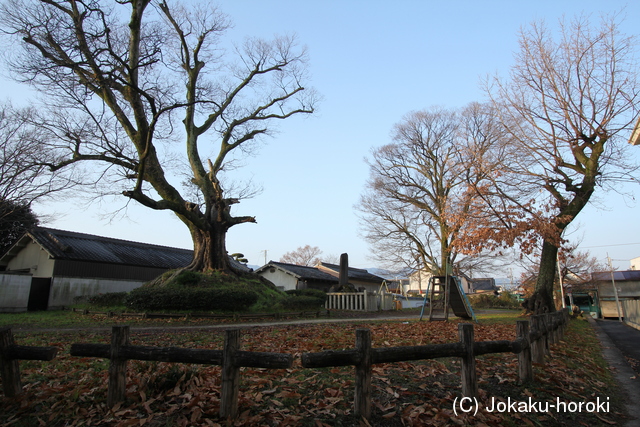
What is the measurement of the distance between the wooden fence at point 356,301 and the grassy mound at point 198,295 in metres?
7.66

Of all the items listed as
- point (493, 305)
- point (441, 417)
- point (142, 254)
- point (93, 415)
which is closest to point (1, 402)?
point (93, 415)

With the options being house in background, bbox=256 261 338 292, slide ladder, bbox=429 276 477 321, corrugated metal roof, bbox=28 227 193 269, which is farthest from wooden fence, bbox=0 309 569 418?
house in background, bbox=256 261 338 292

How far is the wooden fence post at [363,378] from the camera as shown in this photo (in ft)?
14.1

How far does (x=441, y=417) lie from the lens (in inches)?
176

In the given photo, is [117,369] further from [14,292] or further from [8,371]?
[14,292]

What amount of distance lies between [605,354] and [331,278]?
28.5 m

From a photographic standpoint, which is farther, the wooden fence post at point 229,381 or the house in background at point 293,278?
Answer: the house in background at point 293,278

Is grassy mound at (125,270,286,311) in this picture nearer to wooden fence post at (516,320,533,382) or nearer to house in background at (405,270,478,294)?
house in background at (405,270,478,294)

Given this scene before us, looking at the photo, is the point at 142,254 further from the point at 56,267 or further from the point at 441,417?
the point at 441,417

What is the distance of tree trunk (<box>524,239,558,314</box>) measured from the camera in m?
16.6

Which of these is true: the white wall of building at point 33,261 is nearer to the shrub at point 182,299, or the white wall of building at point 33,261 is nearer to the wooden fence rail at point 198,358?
the shrub at point 182,299

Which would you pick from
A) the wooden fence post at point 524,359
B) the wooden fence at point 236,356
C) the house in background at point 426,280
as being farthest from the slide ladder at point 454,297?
the wooden fence at point 236,356

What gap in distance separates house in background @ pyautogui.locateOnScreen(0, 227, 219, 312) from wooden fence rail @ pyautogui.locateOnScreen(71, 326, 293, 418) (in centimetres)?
2208

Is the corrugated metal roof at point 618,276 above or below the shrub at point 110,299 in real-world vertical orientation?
above
